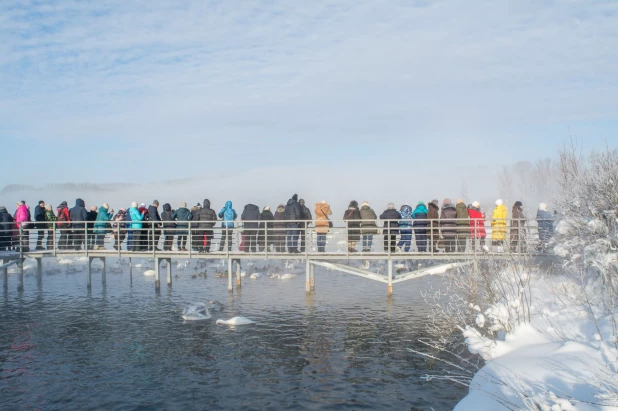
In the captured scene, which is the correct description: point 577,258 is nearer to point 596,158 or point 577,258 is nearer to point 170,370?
point 596,158

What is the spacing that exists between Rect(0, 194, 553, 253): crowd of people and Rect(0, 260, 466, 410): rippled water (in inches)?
89.2

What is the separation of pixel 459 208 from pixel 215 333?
10.1 metres

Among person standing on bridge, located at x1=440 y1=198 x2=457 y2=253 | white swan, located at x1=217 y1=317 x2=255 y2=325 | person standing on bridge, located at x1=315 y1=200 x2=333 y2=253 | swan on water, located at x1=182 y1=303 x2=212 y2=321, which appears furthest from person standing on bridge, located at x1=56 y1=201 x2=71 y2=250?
person standing on bridge, located at x1=440 y1=198 x2=457 y2=253

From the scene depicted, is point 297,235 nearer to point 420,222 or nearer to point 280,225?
point 280,225

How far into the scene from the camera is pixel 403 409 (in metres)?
10.9

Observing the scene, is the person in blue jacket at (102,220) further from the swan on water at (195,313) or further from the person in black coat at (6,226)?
the swan on water at (195,313)

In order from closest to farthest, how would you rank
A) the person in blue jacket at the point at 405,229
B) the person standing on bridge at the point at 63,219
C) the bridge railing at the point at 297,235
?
the bridge railing at the point at 297,235 < the person in blue jacket at the point at 405,229 < the person standing on bridge at the point at 63,219

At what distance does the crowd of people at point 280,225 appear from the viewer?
2103 cm

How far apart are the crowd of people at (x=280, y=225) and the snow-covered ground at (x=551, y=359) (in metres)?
5.48

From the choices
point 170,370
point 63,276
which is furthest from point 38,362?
point 63,276

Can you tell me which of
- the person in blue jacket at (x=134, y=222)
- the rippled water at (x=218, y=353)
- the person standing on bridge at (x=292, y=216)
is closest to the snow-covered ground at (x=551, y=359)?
the rippled water at (x=218, y=353)

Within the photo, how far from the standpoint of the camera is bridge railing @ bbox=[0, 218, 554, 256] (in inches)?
822

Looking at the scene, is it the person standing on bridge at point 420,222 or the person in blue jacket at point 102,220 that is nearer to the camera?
the person standing on bridge at point 420,222

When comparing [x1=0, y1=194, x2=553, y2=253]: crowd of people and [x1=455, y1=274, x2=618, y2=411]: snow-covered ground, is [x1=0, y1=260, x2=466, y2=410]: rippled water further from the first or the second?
[x1=0, y1=194, x2=553, y2=253]: crowd of people
